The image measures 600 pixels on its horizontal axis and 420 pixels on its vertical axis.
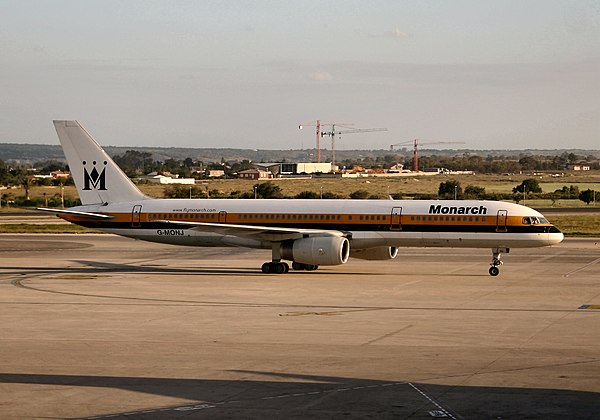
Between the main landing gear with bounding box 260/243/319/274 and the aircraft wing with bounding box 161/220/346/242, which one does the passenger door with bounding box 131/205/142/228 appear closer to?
the aircraft wing with bounding box 161/220/346/242

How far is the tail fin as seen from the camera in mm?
51594

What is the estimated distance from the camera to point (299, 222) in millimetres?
48625

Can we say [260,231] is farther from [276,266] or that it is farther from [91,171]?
[91,171]

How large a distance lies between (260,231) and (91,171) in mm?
11026

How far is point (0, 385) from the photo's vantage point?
21.6 m

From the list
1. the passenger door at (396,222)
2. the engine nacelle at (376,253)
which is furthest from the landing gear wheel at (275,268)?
the passenger door at (396,222)

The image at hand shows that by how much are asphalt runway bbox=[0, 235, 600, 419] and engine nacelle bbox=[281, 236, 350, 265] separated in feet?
3.14

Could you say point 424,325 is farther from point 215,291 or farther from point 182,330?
point 215,291

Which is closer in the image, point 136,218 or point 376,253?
point 376,253

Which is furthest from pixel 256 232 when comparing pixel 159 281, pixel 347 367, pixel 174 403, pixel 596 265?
pixel 174 403

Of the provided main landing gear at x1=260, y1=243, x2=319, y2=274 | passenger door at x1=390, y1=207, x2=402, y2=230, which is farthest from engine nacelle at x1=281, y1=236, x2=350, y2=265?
passenger door at x1=390, y1=207, x2=402, y2=230

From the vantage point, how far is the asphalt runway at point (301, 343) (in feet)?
65.4

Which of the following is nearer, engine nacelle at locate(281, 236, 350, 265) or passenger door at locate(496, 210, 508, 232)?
engine nacelle at locate(281, 236, 350, 265)

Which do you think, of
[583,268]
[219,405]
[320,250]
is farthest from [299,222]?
[219,405]
